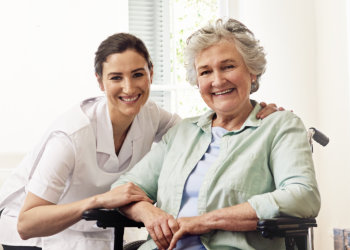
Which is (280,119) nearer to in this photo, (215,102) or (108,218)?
(215,102)

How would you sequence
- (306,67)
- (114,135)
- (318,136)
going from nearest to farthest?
(114,135)
(318,136)
(306,67)

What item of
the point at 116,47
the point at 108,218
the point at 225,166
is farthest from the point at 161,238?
the point at 116,47

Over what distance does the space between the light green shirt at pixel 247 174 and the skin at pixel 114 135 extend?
0.41 ft

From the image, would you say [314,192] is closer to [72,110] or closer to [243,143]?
[243,143]

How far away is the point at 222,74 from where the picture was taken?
5.98 feet

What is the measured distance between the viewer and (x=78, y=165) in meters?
1.93

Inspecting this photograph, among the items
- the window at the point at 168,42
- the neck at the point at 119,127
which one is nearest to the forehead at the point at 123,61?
the neck at the point at 119,127

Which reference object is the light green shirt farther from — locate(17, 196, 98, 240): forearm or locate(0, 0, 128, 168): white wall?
locate(0, 0, 128, 168): white wall

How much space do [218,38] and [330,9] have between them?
71.6 inches

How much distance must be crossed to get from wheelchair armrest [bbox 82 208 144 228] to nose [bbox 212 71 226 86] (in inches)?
22.1

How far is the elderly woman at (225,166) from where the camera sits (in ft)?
5.18

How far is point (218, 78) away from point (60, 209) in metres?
0.72

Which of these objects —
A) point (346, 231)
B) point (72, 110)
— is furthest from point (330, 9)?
point (72, 110)

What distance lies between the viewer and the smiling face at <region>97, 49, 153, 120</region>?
198 cm
